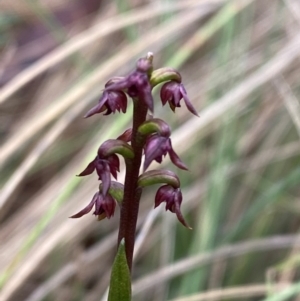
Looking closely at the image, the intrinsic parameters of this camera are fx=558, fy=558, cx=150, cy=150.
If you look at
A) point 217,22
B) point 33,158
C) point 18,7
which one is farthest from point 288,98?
point 18,7

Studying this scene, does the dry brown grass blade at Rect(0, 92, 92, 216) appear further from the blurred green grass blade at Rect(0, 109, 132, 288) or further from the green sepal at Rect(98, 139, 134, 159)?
the green sepal at Rect(98, 139, 134, 159)

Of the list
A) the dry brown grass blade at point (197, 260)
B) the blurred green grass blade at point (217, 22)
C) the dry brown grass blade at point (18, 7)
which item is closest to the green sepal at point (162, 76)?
the dry brown grass blade at point (197, 260)

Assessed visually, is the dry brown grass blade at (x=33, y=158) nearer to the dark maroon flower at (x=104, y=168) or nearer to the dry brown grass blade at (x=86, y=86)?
the dry brown grass blade at (x=86, y=86)

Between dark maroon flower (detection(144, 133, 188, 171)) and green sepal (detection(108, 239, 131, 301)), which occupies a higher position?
dark maroon flower (detection(144, 133, 188, 171))

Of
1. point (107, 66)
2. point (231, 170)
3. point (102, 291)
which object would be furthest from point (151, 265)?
point (107, 66)

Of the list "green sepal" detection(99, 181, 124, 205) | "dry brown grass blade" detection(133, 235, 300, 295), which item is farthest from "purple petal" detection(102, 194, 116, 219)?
"dry brown grass blade" detection(133, 235, 300, 295)

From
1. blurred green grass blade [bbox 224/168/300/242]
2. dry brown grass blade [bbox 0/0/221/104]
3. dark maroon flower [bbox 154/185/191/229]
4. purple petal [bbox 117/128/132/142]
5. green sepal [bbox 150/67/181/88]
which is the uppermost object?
dry brown grass blade [bbox 0/0/221/104]
